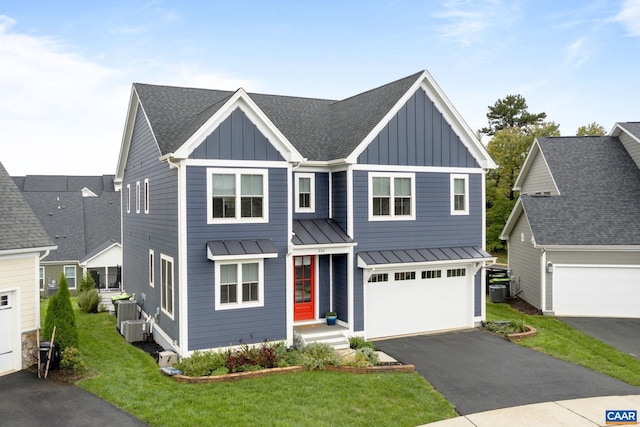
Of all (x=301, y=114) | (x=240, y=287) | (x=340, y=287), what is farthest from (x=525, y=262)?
(x=240, y=287)

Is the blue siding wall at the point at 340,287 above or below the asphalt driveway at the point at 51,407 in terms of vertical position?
above

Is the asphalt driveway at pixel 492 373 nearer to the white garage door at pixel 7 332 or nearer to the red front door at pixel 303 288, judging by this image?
the red front door at pixel 303 288

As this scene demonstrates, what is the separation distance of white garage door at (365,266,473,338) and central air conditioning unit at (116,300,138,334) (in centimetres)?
891

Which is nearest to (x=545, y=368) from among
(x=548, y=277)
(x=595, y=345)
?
(x=595, y=345)

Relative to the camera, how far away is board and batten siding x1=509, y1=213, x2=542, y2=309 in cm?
2225

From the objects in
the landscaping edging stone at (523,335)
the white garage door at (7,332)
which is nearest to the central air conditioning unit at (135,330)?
the white garage door at (7,332)

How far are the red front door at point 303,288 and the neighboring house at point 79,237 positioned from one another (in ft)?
61.0

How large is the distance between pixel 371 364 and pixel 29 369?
937 centimetres

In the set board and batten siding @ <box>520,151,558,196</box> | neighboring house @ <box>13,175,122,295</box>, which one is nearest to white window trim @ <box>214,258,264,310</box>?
board and batten siding @ <box>520,151,558,196</box>

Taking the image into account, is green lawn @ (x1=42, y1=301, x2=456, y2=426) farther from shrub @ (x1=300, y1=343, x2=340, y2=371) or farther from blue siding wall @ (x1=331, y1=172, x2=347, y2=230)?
blue siding wall @ (x1=331, y1=172, x2=347, y2=230)

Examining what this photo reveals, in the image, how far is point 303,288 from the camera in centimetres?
1717

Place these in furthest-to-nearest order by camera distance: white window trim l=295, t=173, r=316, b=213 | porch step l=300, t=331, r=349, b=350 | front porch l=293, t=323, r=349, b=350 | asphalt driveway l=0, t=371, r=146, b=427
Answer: white window trim l=295, t=173, r=316, b=213 → porch step l=300, t=331, r=349, b=350 → front porch l=293, t=323, r=349, b=350 → asphalt driveway l=0, t=371, r=146, b=427

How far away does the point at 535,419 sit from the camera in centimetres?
1069

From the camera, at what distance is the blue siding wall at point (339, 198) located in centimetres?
1703
